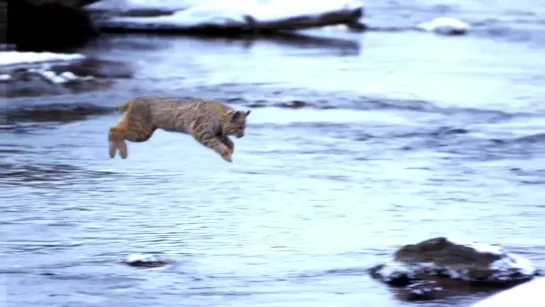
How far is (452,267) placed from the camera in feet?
29.1

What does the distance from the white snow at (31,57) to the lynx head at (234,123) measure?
1279 centimetres

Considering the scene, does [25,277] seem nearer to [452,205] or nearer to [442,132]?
[452,205]

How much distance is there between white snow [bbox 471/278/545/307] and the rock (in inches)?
94.0

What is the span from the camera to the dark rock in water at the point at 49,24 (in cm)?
2256

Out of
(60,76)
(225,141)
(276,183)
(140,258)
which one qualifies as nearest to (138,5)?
(60,76)

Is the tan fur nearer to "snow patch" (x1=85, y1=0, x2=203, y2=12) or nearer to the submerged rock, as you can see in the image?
the submerged rock

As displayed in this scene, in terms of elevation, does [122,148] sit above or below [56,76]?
below

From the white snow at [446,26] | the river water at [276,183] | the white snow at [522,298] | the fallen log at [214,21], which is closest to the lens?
the white snow at [522,298]

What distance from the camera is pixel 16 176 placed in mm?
12195

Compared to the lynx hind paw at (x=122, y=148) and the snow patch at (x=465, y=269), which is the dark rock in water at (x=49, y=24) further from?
the lynx hind paw at (x=122, y=148)

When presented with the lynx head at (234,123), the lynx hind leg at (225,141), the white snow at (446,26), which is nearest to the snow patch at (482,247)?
the lynx hind leg at (225,141)

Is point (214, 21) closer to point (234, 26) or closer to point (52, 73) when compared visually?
point (234, 26)

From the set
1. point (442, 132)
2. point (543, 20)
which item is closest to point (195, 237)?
point (442, 132)

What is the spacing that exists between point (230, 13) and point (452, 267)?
16343 mm
